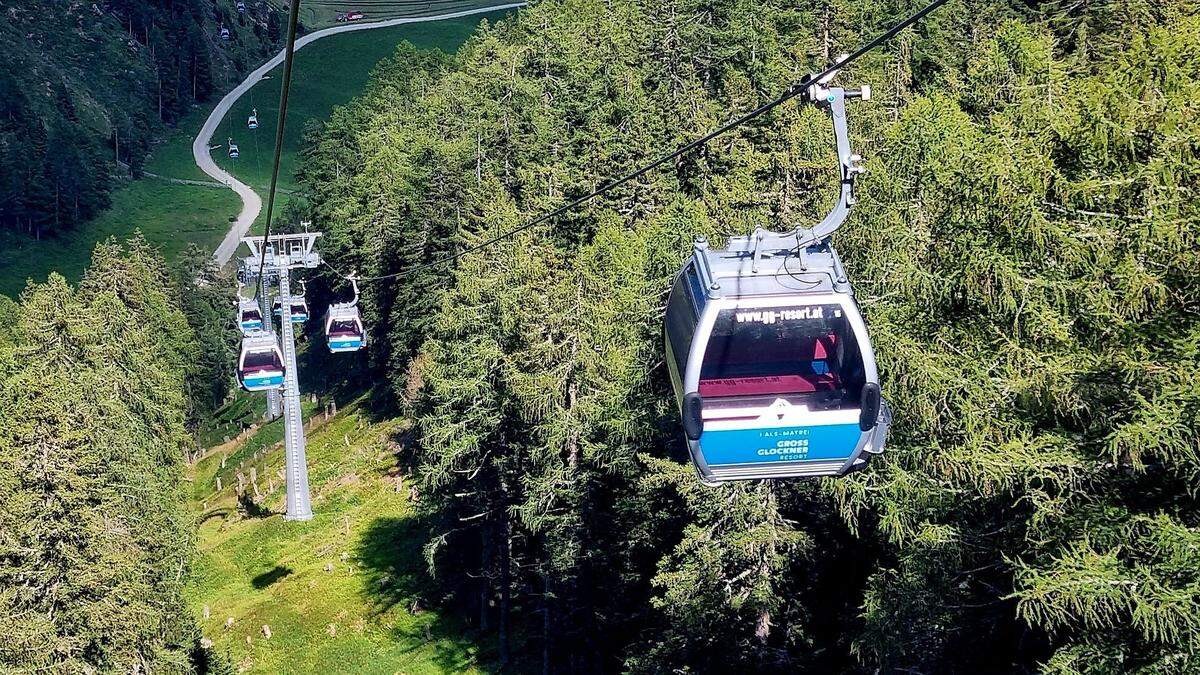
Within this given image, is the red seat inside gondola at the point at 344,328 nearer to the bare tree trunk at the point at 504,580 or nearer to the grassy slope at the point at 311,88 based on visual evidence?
the bare tree trunk at the point at 504,580

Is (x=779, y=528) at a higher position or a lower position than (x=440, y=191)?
lower

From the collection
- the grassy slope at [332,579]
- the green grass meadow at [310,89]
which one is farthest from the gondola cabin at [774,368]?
the green grass meadow at [310,89]

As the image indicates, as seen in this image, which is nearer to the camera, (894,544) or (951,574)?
(951,574)

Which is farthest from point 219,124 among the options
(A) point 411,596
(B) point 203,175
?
(A) point 411,596

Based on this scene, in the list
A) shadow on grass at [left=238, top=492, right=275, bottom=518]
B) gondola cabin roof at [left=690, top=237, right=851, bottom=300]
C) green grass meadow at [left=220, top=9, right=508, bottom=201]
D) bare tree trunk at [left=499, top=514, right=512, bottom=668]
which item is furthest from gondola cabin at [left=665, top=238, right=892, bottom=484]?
green grass meadow at [left=220, top=9, right=508, bottom=201]

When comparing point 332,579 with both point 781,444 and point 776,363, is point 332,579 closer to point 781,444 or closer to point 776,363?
point 781,444

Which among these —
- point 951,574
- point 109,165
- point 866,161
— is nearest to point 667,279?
point 866,161

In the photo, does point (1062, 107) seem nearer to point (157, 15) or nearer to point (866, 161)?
point (866, 161)
